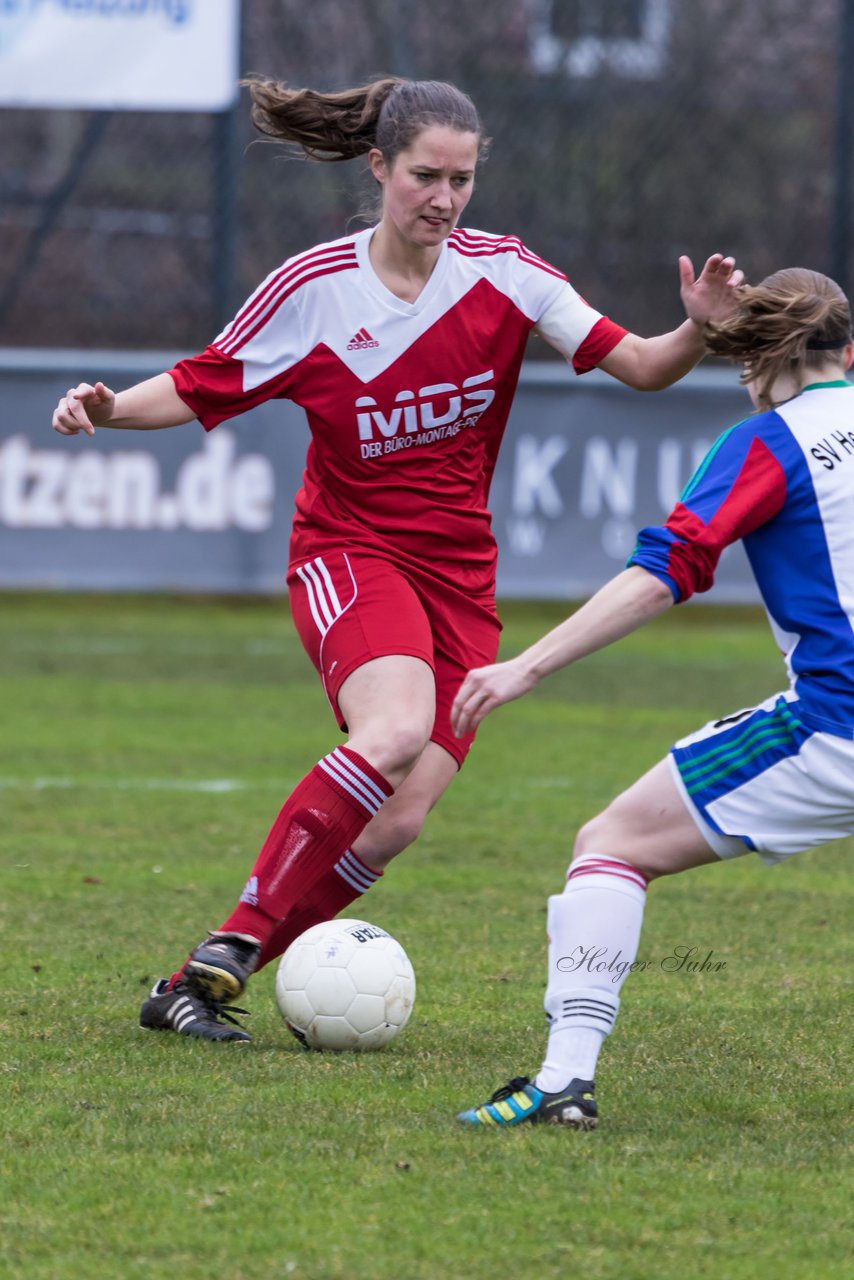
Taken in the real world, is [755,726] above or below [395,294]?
below

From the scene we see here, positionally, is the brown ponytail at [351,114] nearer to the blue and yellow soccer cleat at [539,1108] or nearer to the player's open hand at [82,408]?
the player's open hand at [82,408]

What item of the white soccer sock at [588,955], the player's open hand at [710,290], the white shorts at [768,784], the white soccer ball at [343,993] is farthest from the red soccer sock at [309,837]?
the player's open hand at [710,290]

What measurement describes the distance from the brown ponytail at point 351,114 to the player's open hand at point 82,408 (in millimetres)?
776

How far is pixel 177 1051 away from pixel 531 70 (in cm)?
1083

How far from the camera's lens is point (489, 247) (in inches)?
181

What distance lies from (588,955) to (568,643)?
57 cm

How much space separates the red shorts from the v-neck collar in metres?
0.57

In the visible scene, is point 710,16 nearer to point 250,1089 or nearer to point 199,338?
point 199,338

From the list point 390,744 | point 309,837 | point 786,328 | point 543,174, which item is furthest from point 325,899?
point 543,174

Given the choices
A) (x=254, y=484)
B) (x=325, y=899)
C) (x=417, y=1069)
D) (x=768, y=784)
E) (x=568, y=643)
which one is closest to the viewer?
(x=568, y=643)

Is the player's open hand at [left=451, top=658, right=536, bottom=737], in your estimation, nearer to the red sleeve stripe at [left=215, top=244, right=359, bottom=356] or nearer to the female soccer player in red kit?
the female soccer player in red kit

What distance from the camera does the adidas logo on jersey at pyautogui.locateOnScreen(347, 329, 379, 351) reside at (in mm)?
4477

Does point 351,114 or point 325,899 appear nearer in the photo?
point 325,899

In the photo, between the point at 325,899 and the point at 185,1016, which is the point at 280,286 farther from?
the point at 185,1016
